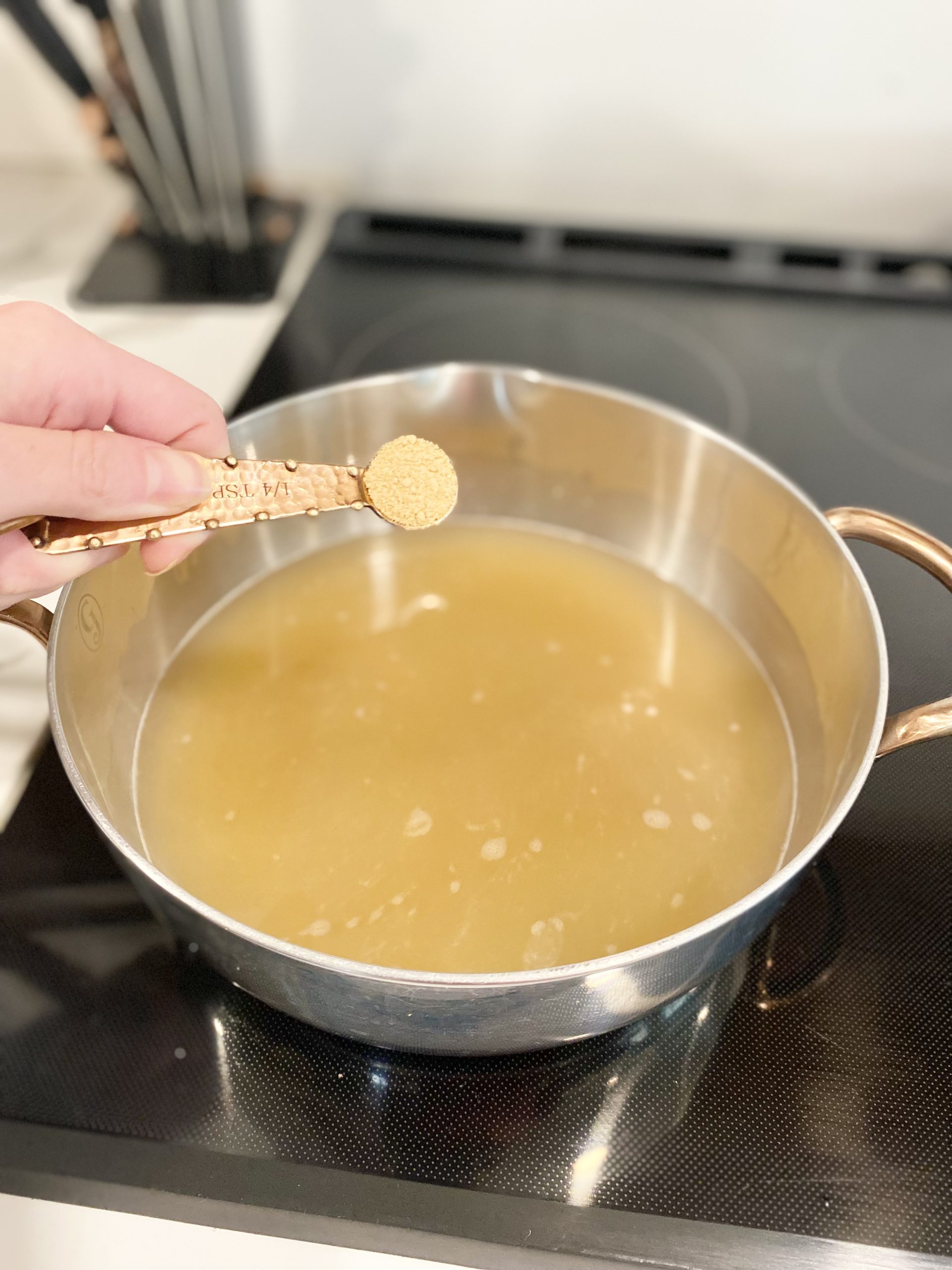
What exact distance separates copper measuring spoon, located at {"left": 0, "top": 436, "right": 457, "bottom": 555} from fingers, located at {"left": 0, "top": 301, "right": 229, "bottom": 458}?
0.06 metres

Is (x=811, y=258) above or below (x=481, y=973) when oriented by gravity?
above

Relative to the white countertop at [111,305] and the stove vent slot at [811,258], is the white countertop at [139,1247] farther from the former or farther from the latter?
the stove vent slot at [811,258]

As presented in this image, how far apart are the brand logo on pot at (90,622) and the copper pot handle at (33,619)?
1.2 inches

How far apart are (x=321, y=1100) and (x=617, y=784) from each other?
0.27m

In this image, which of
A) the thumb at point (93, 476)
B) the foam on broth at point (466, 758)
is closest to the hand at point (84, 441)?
the thumb at point (93, 476)

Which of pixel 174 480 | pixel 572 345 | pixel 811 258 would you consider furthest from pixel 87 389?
pixel 811 258

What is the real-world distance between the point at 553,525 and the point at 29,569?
0.48 m

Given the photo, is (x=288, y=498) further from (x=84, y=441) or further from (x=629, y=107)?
(x=629, y=107)

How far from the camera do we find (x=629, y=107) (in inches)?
38.3

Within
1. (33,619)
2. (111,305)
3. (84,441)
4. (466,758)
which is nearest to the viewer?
(84,441)

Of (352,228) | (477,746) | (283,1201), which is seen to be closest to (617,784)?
(477,746)

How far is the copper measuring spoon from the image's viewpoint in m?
0.51

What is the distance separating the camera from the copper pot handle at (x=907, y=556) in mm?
530

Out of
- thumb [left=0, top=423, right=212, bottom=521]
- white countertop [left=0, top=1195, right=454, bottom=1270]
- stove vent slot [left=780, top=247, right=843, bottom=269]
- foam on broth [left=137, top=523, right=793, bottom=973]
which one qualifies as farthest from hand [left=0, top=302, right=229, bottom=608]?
stove vent slot [left=780, top=247, right=843, bottom=269]
